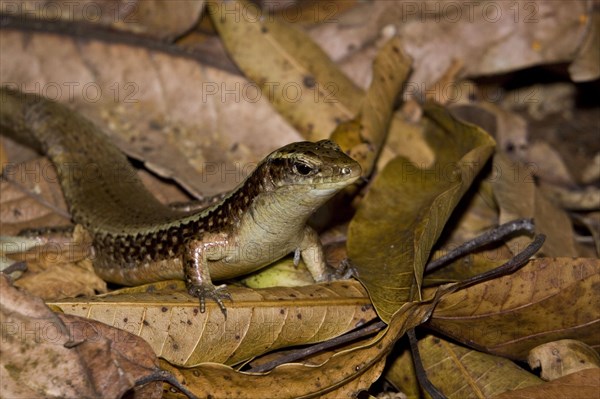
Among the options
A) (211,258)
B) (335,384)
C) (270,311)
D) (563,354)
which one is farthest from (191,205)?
(563,354)

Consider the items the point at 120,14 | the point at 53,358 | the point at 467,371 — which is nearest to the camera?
the point at 53,358

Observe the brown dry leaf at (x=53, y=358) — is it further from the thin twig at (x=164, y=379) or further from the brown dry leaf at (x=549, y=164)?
the brown dry leaf at (x=549, y=164)

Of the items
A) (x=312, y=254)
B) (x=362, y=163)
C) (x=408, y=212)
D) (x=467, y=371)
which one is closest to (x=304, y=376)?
(x=467, y=371)

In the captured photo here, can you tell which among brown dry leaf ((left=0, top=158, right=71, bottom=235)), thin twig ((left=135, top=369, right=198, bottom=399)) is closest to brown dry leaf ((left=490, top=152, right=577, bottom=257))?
thin twig ((left=135, top=369, right=198, bottom=399))

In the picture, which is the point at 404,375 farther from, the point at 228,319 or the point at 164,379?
the point at 164,379

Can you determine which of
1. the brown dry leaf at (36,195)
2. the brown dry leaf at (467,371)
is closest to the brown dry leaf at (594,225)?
the brown dry leaf at (467,371)

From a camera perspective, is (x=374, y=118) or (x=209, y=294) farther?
(x=374, y=118)

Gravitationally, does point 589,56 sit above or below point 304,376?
above
